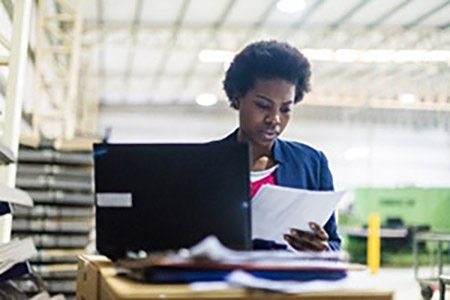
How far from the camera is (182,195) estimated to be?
4.00 ft

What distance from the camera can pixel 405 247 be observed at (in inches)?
428

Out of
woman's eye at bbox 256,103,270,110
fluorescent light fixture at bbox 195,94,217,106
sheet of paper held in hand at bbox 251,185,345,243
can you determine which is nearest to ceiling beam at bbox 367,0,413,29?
fluorescent light fixture at bbox 195,94,217,106

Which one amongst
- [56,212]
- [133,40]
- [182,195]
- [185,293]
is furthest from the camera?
[133,40]

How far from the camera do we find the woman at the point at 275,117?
172 centimetres

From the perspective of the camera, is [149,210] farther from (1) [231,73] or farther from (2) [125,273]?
(1) [231,73]

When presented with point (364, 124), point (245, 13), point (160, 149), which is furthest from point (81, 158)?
point (364, 124)

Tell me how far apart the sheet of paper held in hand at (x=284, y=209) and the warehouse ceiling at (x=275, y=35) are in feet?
21.8

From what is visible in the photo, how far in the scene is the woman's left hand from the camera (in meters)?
1.45

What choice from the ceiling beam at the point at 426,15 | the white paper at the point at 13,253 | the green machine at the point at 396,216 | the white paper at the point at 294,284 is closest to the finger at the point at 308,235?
the white paper at the point at 294,284

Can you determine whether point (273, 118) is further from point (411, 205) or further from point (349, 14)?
point (411, 205)

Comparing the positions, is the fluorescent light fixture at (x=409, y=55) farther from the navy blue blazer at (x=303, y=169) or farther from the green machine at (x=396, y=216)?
the navy blue blazer at (x=303, y=169)

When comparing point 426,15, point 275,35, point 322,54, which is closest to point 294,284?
point 322,54

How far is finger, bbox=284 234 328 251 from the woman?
0.75 ft

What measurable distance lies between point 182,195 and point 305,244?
1.24 ft
